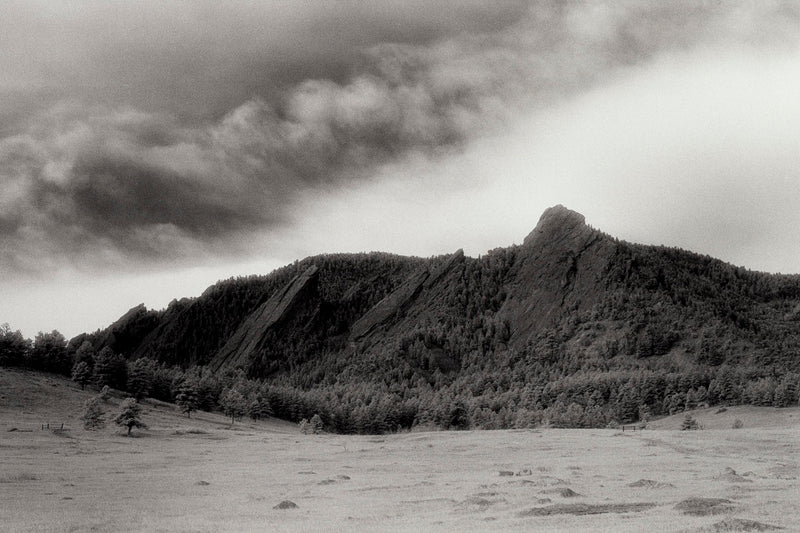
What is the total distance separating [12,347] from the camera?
140125mm

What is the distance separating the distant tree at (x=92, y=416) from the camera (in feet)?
326

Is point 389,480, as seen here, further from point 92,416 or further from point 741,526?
point 92,416

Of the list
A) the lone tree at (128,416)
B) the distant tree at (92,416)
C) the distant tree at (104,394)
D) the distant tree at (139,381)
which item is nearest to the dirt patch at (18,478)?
the lone tree at (128,416)

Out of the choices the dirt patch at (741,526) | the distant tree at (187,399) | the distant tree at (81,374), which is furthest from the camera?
the distant tree at (81,374)

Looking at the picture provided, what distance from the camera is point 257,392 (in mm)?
180000

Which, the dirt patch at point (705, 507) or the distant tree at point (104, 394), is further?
the distant tree at point (104, 394)

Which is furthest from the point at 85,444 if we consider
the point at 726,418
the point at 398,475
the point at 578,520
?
the point at 726,418

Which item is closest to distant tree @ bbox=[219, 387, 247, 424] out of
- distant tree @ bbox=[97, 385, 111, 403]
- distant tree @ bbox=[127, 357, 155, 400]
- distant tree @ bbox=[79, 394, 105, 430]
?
distant tree @ bbox=[127, 357, 155, 400]

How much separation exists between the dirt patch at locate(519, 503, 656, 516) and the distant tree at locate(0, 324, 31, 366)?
143m

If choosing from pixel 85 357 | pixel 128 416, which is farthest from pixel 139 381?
pixel 128 416

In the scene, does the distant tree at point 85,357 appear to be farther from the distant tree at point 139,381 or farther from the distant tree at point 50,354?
the distant tree at point 139,381

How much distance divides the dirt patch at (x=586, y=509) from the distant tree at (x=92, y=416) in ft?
294

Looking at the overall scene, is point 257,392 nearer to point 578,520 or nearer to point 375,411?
point 375,411

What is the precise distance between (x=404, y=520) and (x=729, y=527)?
16467mm
